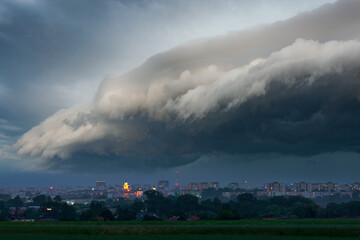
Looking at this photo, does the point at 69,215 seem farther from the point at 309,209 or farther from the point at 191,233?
the point at 191,233

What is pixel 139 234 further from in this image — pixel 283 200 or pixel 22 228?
pixel 283 200

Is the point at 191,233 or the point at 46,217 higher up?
the point at 191,233

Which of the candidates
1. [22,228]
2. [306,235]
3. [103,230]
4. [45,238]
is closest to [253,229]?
[306,235]

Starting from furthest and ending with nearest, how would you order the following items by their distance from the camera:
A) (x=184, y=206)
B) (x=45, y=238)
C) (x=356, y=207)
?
(x=184, y=206)
(x=356, y=207)
(x=45, y=238)

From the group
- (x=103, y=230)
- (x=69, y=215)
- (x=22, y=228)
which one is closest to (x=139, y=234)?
(x=103, y=230)

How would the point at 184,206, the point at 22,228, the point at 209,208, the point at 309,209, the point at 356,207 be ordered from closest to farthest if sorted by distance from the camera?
1. the point at 22,228
2. the point at 309,209
3. the point at 356,207
4. the point at 209,208
5. the point at 184,206

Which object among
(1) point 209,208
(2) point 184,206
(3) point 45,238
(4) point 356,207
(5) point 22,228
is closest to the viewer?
(3) point 45,238

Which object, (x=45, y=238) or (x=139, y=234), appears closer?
(x=45, y=238)

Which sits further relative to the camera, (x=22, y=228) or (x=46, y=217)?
(x=46, y=217)

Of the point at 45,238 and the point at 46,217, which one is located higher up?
the point at 45,238
